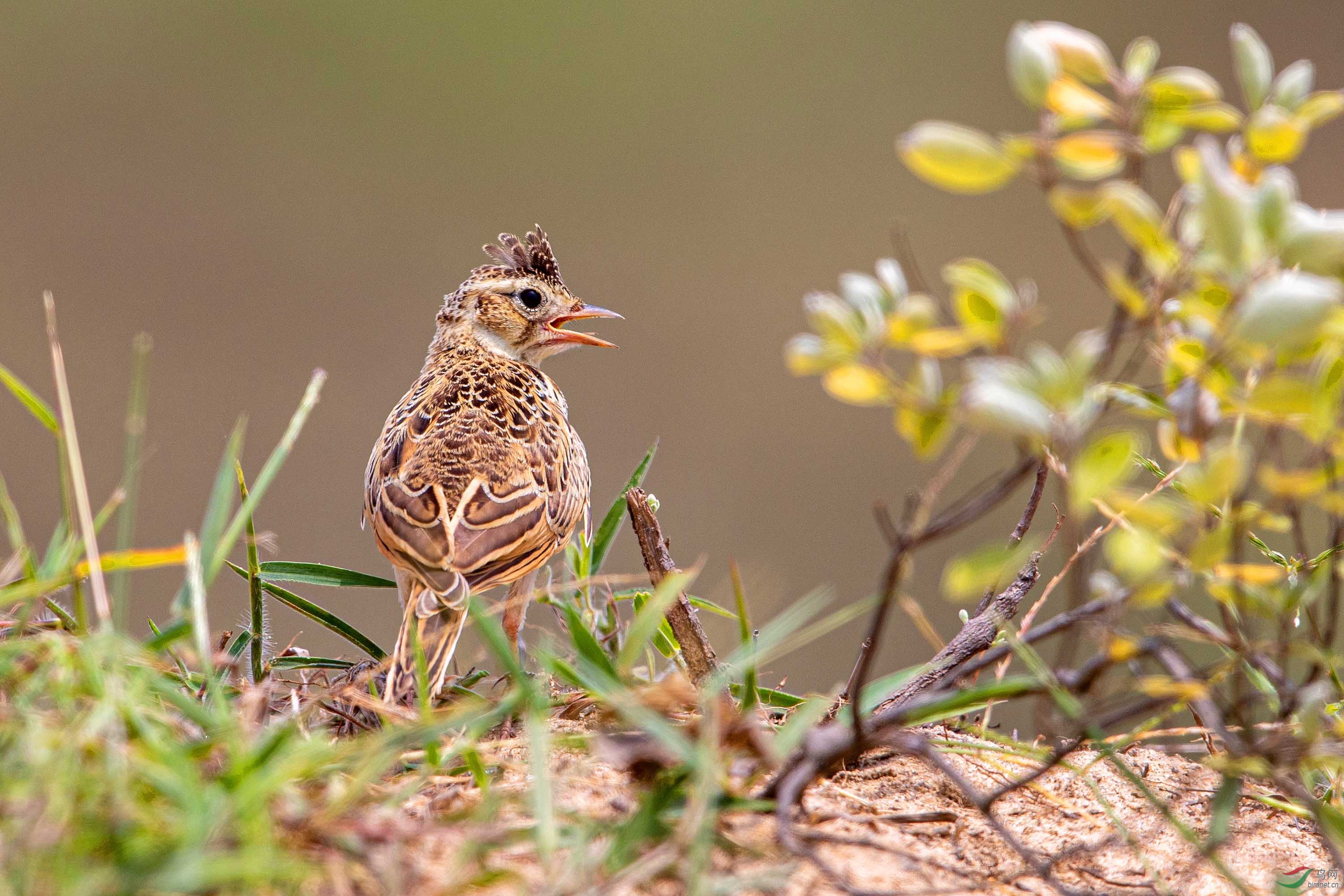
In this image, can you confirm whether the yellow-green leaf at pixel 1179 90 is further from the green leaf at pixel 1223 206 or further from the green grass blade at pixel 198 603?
the green grass blade at pixel 198 603

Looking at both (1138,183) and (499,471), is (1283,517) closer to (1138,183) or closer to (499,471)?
(1138,183)

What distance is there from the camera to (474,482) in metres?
3.06

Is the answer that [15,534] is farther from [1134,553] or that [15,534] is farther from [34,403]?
[1134,553]

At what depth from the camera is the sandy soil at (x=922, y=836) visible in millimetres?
1346

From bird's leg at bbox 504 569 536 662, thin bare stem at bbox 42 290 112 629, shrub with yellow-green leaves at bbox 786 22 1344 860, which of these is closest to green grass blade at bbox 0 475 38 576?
thin bare stem at bbox 42 290 112 629

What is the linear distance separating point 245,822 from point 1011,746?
4.44 feet

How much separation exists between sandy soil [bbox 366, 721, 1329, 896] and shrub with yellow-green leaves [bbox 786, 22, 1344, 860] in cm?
37

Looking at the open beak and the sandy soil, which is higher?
the open beak

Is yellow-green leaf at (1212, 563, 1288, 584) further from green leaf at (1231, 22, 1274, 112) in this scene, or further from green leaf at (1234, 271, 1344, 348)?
green leaf at (1231, 22, 1274, 112)

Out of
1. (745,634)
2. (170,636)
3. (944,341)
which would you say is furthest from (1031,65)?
(170,636)

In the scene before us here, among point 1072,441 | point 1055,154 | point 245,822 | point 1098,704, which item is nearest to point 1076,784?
point 1098,704

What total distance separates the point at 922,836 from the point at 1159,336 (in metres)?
0.80

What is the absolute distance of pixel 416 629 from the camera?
190 centimetres

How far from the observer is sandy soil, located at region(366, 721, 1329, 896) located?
1346mm
